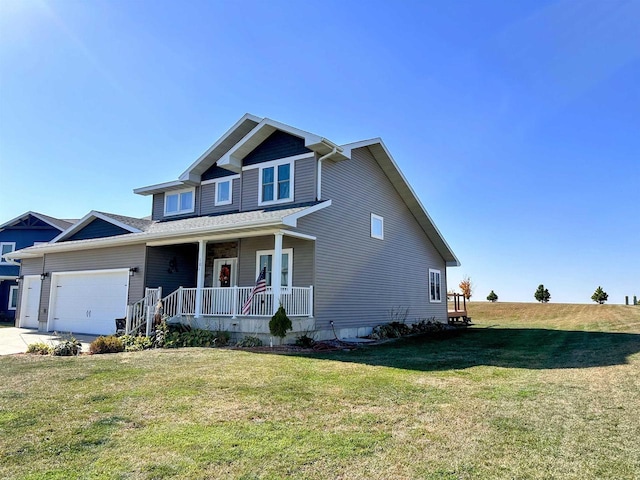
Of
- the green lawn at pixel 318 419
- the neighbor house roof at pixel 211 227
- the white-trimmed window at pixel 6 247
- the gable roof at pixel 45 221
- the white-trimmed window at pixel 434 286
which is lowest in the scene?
the green lawn at pixel 318 419

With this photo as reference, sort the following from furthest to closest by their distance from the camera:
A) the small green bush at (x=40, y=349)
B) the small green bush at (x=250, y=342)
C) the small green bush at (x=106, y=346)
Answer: the small green bush at (x=250, y=342)
the small green bush at (x=106, y=346)
the small green bush at (x=40, y=349)

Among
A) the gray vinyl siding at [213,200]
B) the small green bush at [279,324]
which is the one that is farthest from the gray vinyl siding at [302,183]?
the small green bush at [279,324]

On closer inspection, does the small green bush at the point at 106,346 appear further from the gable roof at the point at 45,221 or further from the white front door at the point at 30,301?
the gable roof at the point at 45,221

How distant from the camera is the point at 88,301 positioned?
54.4 feet

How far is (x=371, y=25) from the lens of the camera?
12734 millimetres

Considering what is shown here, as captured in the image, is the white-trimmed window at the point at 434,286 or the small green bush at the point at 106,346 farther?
the white-trimmed window at the point at 434,286

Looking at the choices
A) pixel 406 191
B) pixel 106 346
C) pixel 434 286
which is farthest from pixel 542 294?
pixel 106 346

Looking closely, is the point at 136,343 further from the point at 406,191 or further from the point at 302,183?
the point at 406,191

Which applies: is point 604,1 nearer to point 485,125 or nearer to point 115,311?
point 485,125

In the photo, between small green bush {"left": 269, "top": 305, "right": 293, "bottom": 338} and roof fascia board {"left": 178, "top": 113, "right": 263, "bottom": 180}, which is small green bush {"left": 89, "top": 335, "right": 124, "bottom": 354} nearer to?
small green bush {"left": 269, "top": 305, "right": 293, "bottom": 338}

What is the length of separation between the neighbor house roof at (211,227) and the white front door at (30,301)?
285 centimetres

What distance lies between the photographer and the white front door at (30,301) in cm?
1914

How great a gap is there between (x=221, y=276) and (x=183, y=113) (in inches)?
240

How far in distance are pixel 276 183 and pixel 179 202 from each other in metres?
5.40
